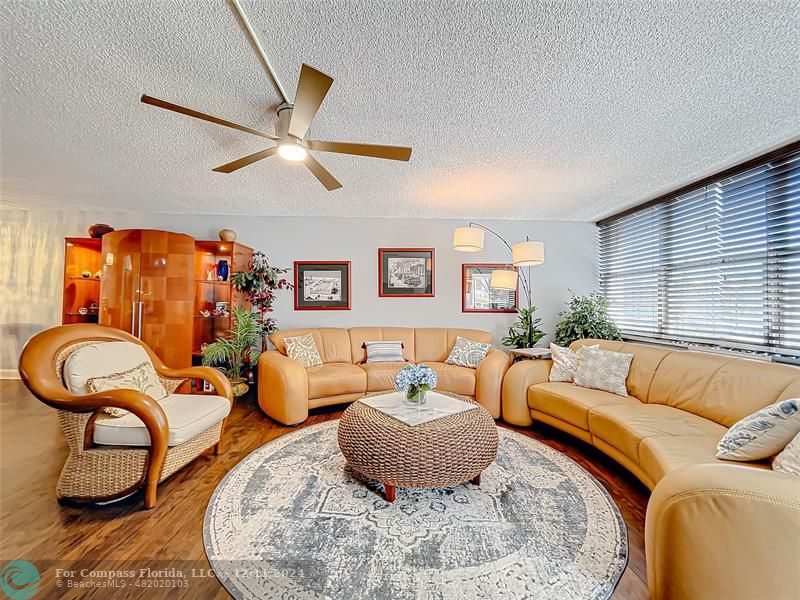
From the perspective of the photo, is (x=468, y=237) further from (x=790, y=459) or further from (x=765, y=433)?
(x=790, y=459)

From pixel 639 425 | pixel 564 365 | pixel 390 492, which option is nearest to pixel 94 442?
pixel 390 492

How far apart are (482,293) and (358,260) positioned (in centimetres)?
185

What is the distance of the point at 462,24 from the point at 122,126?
235 cm

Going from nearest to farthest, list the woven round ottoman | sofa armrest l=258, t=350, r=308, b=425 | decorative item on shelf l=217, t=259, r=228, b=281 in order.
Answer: the woven round ottoman → sofa armrest l=258, t=350, r=308, b=425 → decorative item on shelf l=217, t=259, r=228, b=281

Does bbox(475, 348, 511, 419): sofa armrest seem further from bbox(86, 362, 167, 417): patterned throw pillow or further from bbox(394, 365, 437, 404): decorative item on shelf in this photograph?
bbox(86, 362, 167, 417): patterned throw pillow

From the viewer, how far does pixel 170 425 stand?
186 cm

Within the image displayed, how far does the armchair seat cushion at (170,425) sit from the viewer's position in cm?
180

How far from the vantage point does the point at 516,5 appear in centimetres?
124

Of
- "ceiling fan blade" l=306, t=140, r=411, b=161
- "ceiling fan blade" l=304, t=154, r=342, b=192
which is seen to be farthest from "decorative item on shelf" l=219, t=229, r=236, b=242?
"ceiling fan blade" l=306, t=140, r=411, b=161

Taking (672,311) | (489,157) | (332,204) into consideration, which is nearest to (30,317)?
(332,204)

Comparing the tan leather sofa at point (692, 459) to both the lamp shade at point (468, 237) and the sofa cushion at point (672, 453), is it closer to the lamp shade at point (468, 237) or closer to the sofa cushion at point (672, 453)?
the sofa cushion at point (672, 453)

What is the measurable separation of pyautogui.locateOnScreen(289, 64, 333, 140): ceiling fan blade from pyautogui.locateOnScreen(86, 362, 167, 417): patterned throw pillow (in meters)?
1.89

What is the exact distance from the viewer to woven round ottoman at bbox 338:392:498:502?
5.56 ft

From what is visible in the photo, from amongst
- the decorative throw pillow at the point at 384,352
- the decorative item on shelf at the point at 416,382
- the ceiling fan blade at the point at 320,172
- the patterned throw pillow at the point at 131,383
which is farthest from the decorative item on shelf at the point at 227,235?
the decorative item on shelf at the point at 416,382
